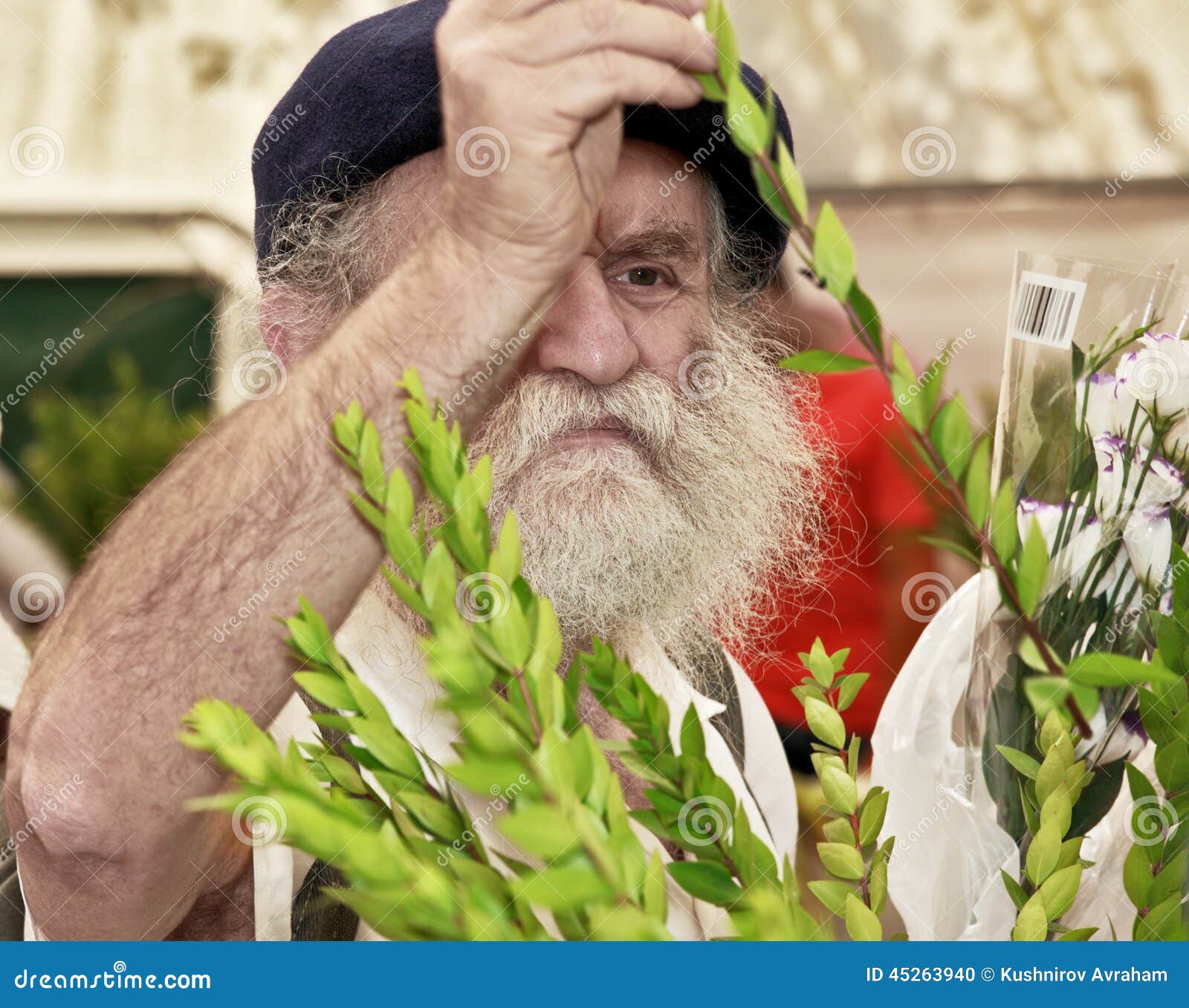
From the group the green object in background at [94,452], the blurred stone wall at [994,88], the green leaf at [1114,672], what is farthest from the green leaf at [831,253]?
the blurred stone wall at [994,88]

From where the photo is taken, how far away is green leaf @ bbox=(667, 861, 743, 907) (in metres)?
0.38

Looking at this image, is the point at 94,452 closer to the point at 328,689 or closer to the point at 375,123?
the point at 375,123

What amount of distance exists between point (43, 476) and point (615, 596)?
131 centimetres

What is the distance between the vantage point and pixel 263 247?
1.05 meters

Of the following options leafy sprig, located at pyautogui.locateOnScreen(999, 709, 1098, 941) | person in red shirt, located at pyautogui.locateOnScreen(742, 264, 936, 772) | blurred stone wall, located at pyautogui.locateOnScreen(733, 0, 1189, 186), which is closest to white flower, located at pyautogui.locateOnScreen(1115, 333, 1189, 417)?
leafy sprig, located at pyautogui.locateOnScreen(999, 709, 1098, 941)

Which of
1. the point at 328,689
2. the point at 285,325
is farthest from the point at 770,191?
the point at 285,325

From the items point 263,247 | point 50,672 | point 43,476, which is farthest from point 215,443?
point 43,476

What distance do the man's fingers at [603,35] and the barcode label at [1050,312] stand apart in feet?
0.73

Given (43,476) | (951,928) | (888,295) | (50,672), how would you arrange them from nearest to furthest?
(951,928), (50,672), (43,476), (888,295)

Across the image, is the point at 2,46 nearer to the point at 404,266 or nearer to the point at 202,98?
the point at 202,98

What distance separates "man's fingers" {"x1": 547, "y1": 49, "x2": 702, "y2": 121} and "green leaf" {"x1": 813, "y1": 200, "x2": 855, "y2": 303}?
0.80 feet

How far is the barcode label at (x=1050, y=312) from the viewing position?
569 mm

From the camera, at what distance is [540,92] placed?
523 millimetres

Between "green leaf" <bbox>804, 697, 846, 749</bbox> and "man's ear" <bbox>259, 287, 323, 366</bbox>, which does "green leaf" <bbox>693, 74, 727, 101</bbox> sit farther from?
"man's ear" <bbox>259, 287, 323, 366</bbox>
